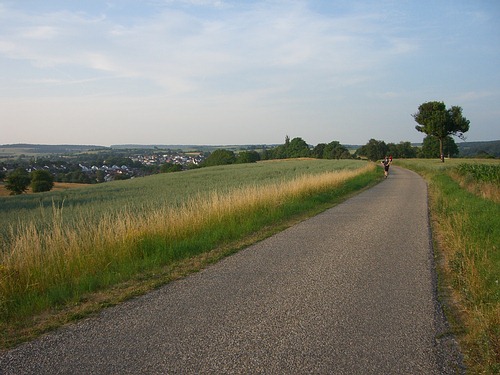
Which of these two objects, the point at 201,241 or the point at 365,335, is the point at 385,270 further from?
the point at 201,241

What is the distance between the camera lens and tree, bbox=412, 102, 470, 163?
2562 inches

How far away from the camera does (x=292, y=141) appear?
132 metres

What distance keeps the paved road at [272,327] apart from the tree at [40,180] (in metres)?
40.6

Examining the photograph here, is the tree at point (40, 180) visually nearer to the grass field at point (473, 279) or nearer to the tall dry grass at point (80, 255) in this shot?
the tall dry grass at point (80, 255)

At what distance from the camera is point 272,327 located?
185 inches

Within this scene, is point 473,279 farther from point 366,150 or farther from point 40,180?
point 366,150

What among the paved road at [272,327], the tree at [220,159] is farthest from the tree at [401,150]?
the paved road at [272,327]

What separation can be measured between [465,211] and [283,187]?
7659 mm

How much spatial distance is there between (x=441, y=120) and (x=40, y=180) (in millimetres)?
56057

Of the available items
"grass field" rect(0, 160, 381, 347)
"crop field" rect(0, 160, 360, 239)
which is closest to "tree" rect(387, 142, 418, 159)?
"crop field" rect(0, 160, 360, 239)

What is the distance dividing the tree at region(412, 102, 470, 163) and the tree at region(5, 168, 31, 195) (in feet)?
184

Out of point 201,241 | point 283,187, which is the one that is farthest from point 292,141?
point 201,241

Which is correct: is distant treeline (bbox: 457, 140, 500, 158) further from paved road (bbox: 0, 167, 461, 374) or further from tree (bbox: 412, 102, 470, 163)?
paved road (bbox: 0, 167, 461, 374)

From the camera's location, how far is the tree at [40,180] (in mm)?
42469
